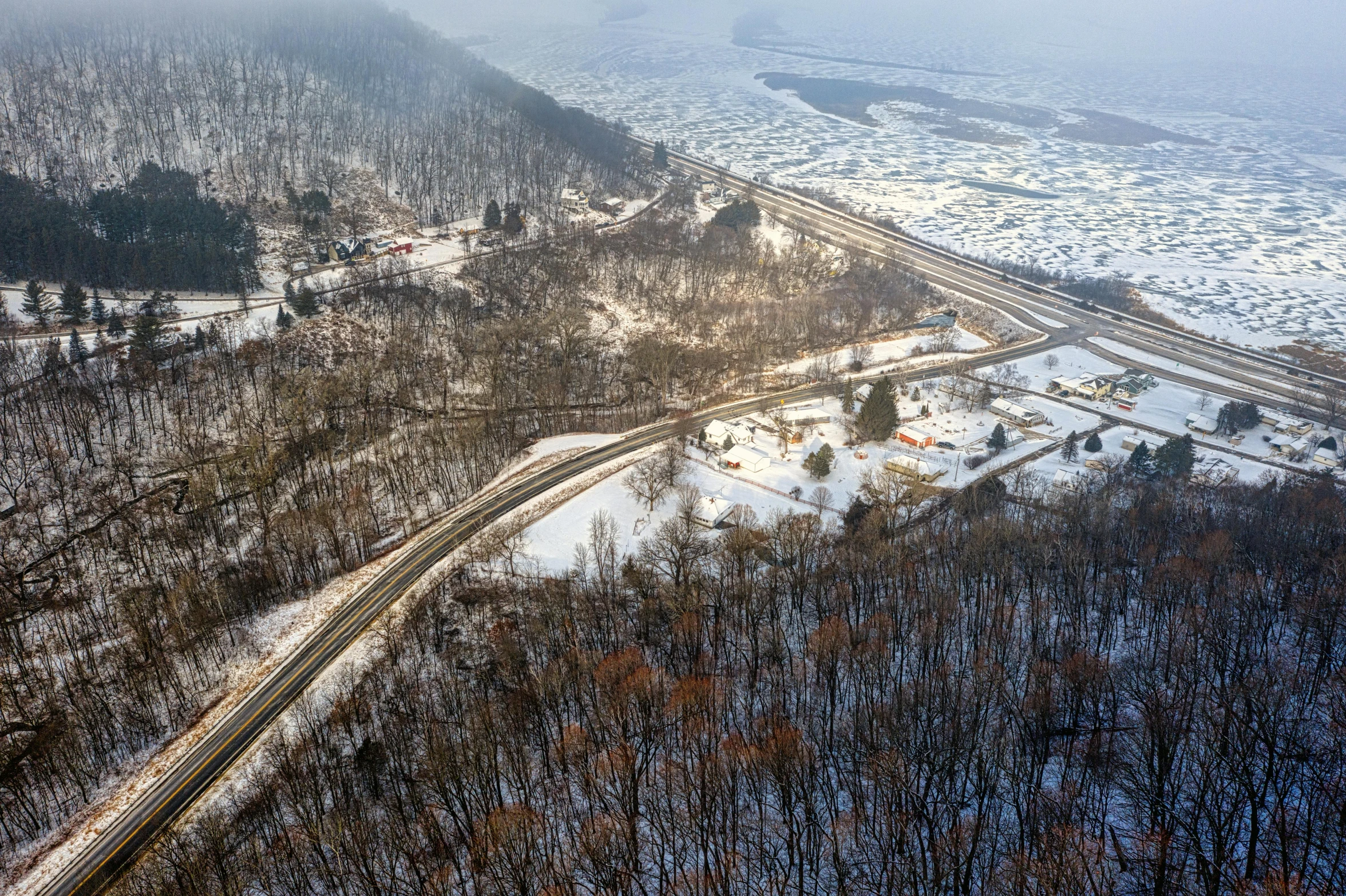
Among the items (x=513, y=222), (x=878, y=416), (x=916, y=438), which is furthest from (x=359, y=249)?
(x=916, y=438)

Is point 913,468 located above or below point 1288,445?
above

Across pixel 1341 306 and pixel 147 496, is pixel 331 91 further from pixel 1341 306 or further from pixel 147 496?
pixel 1341 306

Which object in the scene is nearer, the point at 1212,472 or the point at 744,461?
the point at 744,461

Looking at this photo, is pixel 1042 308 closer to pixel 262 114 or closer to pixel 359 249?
pixel 359 249

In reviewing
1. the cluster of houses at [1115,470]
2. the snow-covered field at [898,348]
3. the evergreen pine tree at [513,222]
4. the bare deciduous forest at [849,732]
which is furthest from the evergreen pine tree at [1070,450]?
the evergreen pine tree at [513,222]

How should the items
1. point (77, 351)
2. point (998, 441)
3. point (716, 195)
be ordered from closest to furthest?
point (77, 351)
point (998, 441)
point (716, 195)

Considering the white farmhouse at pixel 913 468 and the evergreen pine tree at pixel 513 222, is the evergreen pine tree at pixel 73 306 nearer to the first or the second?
the evergreen pine tree at pixel 513 222

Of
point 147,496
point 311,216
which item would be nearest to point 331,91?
point 311,216
